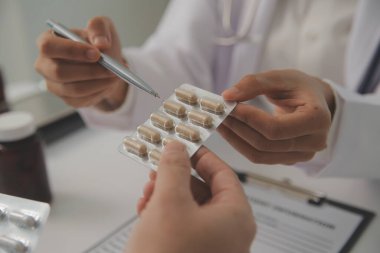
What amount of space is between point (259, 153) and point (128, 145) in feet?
0.31

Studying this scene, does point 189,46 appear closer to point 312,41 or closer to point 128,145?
point 312,41

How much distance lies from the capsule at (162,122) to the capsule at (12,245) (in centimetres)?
10

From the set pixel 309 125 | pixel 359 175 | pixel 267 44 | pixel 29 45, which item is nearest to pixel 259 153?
pixel 309 125

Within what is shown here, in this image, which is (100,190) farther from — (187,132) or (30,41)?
(30,41)

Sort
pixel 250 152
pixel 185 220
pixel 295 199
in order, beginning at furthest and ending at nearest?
pixel 295 199
pixel 250 152
pixel 185 220

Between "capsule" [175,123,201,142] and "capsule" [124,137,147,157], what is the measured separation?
0.9 inches

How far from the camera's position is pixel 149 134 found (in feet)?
0.80

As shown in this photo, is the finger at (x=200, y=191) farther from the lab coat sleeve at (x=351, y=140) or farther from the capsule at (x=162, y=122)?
the lab coat sleeve at (x=351, y=140)

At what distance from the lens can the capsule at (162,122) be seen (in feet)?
0.81

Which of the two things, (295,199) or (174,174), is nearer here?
(174,174)

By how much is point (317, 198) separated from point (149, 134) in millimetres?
211

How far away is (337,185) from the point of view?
412 millimetres

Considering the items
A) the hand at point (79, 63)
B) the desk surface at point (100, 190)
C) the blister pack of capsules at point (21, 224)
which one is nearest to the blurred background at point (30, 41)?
the desk surface at point (100, 190)

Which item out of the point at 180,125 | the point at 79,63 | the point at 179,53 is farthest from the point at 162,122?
the point at 179,53
